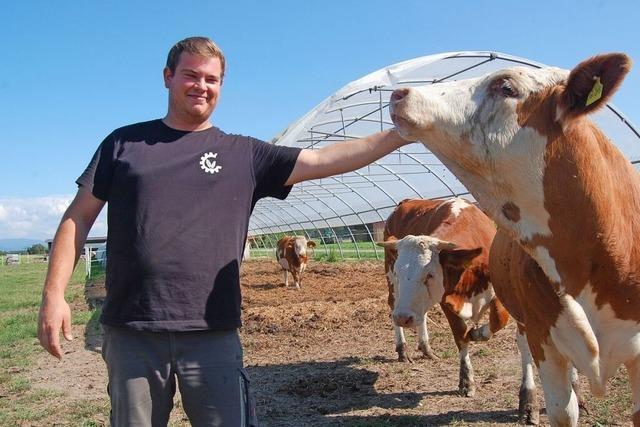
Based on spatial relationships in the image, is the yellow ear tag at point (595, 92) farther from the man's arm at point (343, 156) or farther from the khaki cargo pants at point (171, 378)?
the khaki cargo pants at point (171, 378)

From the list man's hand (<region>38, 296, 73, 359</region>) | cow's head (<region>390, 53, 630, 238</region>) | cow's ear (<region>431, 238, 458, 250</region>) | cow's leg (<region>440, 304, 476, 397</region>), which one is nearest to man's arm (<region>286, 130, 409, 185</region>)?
cow's head (<region>390, 53, 630, 238</region>)

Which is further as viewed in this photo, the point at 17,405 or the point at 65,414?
the point at 17,405

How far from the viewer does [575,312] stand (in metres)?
2.76

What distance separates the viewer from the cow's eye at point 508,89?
2.42 m

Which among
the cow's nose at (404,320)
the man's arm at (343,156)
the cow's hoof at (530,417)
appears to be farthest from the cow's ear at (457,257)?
the man's arm at (343,156)

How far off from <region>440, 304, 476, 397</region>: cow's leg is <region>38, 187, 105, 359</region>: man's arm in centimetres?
391

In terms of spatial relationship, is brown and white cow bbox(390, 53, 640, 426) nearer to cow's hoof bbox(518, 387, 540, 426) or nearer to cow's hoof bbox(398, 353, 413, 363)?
cow's hoof bbox(518, 387, 540, 426)

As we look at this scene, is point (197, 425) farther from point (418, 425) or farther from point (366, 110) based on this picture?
point (366, 110)

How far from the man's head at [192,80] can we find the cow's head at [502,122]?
2.49 ft

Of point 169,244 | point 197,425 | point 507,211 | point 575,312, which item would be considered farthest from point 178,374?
point 575,312

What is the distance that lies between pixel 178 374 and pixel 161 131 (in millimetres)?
986

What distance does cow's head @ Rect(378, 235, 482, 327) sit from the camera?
512 centimetres

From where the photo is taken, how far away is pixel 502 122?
95.0 inches

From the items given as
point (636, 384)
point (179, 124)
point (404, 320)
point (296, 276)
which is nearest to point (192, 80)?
point (179, 124)
